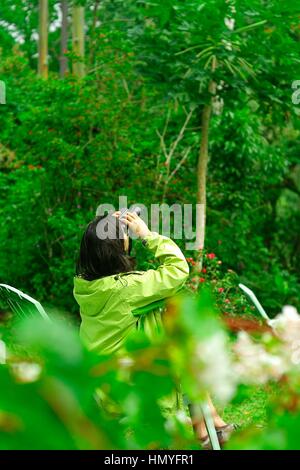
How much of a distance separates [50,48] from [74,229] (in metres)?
15.4

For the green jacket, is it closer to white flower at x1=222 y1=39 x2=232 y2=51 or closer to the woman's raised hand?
the woman's raised hand

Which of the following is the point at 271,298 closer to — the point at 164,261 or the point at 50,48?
the point at 164,261

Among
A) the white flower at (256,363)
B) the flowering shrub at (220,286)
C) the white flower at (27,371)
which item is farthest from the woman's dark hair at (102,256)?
the flowering shrub at (220,286)

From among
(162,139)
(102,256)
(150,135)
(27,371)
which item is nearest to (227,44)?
(162,139)

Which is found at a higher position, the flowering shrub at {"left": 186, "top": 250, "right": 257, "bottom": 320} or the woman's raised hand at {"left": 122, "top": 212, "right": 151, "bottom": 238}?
the woman's raised hand at {"left": 122, "top": 212, "right": 151, "bottom": 238}

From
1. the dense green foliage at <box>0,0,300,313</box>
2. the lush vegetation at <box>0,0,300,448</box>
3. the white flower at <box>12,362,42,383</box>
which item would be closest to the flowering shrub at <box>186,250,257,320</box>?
the lush vegetation at <box>0,0,300,448</box>

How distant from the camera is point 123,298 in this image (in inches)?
129

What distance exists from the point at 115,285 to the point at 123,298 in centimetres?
6

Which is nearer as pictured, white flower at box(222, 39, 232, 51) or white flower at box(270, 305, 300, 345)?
white flower at box(270, 305, 300, 345)

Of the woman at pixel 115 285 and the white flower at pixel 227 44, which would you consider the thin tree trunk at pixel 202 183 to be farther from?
the woman at pixel 115 285

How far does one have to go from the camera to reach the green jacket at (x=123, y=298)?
3.25 m

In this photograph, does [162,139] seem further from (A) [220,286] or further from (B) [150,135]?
(A) [220,286]

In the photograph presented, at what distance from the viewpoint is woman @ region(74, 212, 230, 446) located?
3.26m

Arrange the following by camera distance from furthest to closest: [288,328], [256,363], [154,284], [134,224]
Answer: [134,224]
[154,284]
[288,328]
[256,363]
